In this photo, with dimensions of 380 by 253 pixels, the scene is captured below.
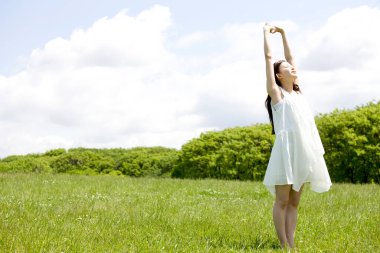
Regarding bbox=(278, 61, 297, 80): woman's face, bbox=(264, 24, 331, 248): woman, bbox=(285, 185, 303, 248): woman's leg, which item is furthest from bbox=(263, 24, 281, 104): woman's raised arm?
bbox=(285, 185, 303, 248): woman's leg

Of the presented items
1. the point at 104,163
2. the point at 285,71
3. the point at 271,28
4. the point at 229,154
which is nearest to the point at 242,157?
the point at 229,154

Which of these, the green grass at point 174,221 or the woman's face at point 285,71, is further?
the woman's face at point 285,71

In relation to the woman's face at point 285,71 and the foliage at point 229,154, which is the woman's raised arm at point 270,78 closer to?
the woman's face at point 285,71

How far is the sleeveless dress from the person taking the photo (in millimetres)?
6484

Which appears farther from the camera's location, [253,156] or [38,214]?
[253,156]

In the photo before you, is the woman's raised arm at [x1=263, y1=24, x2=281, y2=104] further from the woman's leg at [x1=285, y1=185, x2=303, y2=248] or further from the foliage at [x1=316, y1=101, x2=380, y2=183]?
the foliage at [x1=316, y1=101, x2=380, y2=183]

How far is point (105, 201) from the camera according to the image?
10.5m

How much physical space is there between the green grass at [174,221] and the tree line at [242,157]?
618cm

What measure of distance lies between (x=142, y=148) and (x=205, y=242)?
84.4ft

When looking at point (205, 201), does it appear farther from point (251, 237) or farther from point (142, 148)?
point (142, 148)

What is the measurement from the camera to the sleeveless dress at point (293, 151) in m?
6.48

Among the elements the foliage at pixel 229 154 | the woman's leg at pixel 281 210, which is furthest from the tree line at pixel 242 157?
the woman's leg at pixel 281 210

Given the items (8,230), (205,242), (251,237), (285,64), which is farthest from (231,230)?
(8,230)

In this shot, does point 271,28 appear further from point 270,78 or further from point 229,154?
point 229,154
